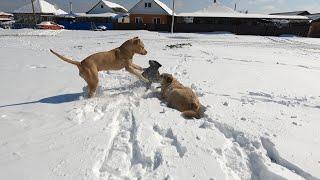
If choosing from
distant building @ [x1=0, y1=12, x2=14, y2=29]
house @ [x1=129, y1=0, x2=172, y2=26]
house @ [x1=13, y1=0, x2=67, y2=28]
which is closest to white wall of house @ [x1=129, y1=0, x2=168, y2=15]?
house @ [x1=129, y1=0, x2=172, y2=26]

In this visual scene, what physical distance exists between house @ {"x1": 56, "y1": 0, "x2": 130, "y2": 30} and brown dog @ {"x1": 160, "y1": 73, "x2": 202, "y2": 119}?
42.2 meters

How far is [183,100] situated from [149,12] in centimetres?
4861

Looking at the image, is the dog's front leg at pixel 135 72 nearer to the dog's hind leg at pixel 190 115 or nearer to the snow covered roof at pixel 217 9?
the dog's hind leg at pixel 190 115

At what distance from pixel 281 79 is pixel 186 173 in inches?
259

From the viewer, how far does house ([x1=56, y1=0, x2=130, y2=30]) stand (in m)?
48.3

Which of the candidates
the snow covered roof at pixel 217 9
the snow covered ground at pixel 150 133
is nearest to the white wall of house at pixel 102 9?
the snow covered roof at pixel 217 9

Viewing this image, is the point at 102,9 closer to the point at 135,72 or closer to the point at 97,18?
the point at 97,18

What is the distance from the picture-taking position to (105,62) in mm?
6785

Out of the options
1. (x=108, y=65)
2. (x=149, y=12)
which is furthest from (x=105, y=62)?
(x=149, y=12)

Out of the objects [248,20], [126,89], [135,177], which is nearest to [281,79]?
[126,89]

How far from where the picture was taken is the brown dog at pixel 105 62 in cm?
639

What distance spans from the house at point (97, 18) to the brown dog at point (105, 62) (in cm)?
4112

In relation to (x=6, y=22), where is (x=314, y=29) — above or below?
above

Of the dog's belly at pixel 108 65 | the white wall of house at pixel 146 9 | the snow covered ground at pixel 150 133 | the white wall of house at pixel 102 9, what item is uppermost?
the dog's belly at pixel 108 65
